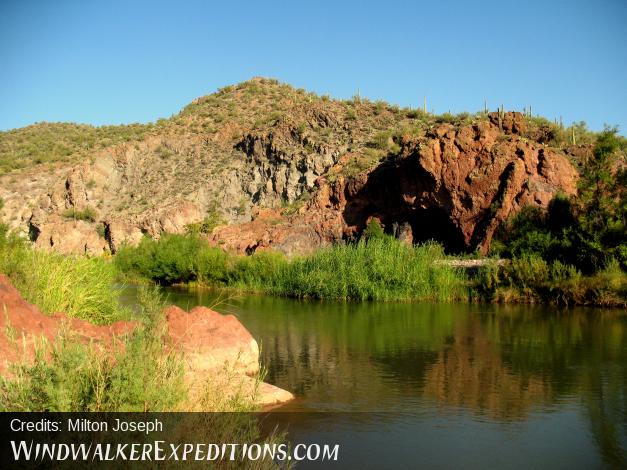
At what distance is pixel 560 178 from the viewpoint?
118 feet

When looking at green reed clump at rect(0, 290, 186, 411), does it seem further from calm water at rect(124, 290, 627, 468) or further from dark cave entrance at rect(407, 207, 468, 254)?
dark cave entrance at rect(407, 207, 468, 254)

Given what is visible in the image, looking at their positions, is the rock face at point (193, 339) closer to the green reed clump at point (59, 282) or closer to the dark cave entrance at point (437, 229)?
the green reed clump at point (59, 282)

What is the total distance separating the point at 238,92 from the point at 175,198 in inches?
1130

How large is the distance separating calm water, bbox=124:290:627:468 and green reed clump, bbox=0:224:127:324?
4.51 meters

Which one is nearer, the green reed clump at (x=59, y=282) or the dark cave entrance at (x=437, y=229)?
the green reed clump at (x=59, y=282)

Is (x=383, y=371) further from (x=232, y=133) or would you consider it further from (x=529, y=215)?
(x=232, y=133)

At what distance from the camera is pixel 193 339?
1092cm

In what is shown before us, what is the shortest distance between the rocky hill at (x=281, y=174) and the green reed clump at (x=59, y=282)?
2238 centimetres

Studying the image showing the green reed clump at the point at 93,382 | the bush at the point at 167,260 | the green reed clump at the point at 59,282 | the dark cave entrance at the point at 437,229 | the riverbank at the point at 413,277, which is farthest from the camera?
the bush at the point at 167,260

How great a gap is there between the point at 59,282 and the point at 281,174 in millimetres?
44673

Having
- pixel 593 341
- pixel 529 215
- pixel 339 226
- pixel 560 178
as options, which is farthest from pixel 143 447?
pixel 339 226

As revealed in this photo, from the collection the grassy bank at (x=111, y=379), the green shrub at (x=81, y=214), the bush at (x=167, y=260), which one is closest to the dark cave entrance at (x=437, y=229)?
the bush at (x=167, y=260)

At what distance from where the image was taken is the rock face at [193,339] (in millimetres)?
8062

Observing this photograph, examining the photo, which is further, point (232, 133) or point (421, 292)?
point (232, 133)
